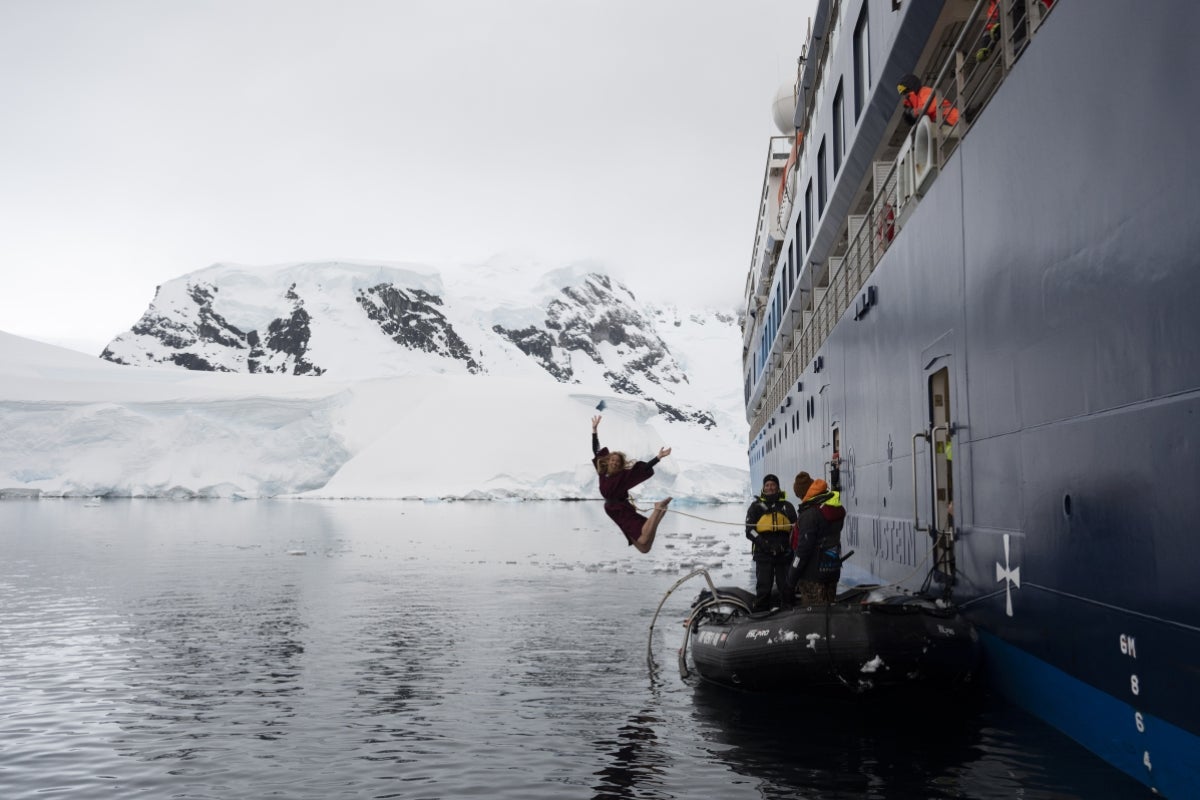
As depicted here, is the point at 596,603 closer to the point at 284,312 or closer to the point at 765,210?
the point at 765,210

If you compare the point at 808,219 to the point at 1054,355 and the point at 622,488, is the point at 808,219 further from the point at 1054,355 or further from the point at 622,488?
the point at 1054,355

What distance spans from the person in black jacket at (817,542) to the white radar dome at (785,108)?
23.7 metres

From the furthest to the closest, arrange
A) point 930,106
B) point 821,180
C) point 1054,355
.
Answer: point 821,180
point 930,106
point 1054,355

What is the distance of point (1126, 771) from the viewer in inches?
213

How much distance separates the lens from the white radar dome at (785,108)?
3075cm

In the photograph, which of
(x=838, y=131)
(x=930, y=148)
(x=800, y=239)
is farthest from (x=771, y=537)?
(x=800, y=239)

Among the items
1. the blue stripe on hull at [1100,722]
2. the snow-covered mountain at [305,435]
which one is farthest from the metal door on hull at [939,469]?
the snow-covered mountain at [305,435]

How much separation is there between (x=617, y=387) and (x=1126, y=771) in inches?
7358

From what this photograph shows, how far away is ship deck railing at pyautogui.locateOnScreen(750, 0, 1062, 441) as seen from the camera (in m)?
7.36

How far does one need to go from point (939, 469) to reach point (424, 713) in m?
5.15

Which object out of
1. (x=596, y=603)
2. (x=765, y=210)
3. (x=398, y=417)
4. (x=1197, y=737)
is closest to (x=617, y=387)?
(x=398, y=417)

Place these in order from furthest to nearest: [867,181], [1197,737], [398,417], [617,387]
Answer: [617,387] → [398,417] → [867,181] → [1197,737]

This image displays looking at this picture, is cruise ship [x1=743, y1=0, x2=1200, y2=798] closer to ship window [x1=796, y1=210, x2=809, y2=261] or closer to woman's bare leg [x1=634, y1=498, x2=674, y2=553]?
woman's bare leg [x1=634, y1=498, x2=674, y2=553]

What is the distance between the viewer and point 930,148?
916 centimetres
